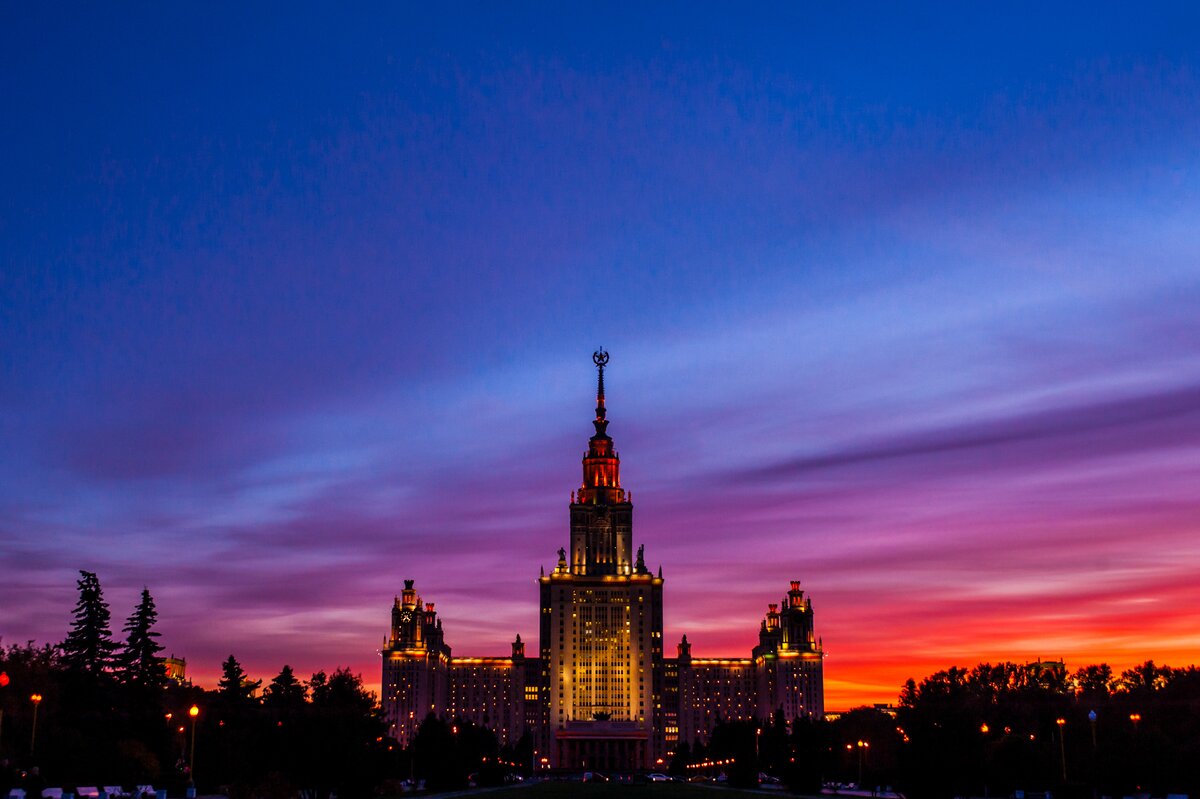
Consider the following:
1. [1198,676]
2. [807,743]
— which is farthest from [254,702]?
→ [1198,676]

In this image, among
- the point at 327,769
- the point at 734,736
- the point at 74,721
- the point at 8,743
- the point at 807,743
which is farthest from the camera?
the point at 734,736

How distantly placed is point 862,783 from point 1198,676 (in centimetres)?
4220

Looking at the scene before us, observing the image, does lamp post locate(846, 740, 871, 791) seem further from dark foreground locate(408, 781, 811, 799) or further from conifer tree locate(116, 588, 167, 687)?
conifer tree locate(116, 588, 167, 687)

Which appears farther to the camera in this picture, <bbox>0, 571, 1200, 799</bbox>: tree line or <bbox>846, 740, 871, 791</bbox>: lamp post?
<bbox>846, 740, 871, 791</bbox>: lamp post

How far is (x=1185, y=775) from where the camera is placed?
243 ft

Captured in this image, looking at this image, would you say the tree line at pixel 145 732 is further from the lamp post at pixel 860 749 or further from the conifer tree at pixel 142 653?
the lamp post at pixel 860 749

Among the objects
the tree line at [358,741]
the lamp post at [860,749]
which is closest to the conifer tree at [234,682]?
the tree line at [358,741]

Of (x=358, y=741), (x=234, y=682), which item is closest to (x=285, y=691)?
(x=234, y=682)

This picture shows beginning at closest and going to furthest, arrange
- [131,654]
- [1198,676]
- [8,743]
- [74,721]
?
[8,743], [74,721], [131,654], [1198,676]

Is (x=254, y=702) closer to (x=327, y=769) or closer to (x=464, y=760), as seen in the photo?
(x=464, y=760)

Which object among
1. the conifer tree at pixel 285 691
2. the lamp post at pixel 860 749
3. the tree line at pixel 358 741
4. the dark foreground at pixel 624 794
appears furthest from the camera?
the conifer tree at pixel 285 691

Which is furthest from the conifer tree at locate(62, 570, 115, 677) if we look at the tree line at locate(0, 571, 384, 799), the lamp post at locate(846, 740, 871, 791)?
the lamp post at locate(846, 740, 871, 791)

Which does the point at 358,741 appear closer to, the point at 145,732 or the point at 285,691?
the point at 145,732

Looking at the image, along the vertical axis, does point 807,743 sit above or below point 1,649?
below
